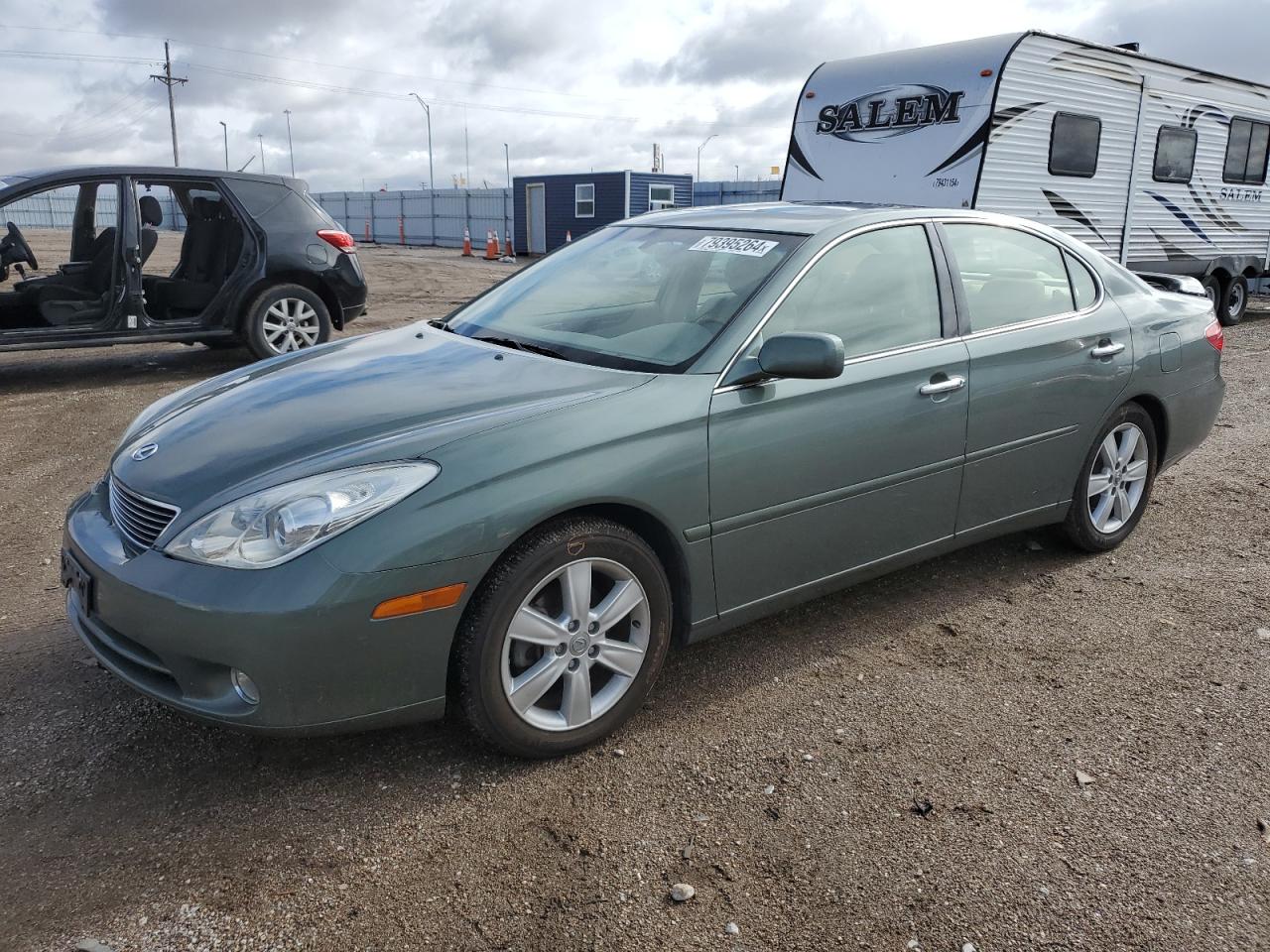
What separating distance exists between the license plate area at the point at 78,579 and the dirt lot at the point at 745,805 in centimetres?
45

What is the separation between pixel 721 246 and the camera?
3766 millimetres

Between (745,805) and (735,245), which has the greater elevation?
(735,245)

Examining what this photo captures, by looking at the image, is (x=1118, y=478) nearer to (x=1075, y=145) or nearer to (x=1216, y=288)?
(x=1075, y=145)

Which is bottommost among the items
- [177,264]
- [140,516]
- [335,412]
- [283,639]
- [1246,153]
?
[283,639]

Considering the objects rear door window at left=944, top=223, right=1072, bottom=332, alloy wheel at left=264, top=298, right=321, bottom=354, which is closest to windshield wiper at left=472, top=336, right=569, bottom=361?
rear door window at left=944, top=223, right=1072, bottom=332

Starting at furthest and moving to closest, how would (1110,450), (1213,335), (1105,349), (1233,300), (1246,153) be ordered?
(1233,300)
(1246,153)
(1213,335)
(1110,450)
(1105,349)

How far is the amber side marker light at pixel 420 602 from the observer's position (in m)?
2.56

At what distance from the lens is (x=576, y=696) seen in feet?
9.74

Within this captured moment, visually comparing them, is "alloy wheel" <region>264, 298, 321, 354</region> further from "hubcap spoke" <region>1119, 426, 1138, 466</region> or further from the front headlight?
"hubcap spoke" <region>1119, 426, 1138, 466</region>

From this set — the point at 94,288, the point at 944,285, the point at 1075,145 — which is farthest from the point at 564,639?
the point at 1075,145

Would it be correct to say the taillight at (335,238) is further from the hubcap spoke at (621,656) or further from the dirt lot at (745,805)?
the hubcap spoke at (621,656)

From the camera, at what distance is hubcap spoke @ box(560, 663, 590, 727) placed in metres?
2.95

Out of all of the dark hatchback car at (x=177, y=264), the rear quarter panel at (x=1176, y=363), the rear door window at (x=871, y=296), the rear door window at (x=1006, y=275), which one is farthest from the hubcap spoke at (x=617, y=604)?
the dark hatchback car at (x=177, y=264)

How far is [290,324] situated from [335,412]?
6253 millimetres
